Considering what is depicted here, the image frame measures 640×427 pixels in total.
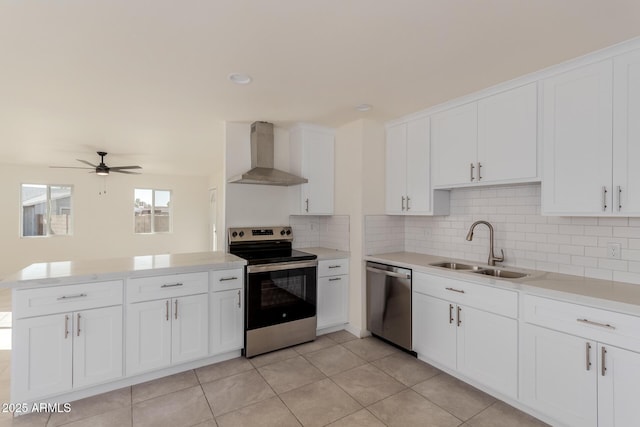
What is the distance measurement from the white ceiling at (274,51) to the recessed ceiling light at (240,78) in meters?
0.06

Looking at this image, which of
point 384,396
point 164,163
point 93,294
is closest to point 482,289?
point 384,396

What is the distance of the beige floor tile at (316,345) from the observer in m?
3.11

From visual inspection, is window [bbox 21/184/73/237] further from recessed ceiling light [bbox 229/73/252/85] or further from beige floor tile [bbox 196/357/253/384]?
recessed ceiling light [bbox 229/73/252/85]

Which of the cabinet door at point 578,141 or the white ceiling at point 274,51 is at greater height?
the white ceiling at point 274,51

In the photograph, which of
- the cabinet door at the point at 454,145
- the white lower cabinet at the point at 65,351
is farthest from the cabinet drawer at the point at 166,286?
the cabinet door at the point at 454,145

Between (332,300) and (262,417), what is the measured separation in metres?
1.55

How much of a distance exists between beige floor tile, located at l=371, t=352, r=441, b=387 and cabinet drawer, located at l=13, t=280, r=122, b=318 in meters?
2.30

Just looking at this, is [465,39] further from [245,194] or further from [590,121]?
[245,194]

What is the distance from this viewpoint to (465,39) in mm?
1812

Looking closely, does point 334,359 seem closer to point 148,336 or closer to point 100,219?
point 148,336

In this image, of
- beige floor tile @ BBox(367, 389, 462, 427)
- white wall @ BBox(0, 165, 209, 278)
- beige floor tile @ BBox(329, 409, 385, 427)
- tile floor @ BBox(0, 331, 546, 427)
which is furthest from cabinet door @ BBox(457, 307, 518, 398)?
white wall @ BBox(0, 165, 209, 278)

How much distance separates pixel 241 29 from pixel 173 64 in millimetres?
698

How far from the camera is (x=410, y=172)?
331 cm

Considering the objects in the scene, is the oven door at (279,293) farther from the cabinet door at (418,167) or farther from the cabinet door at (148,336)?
the cabinet door at (418,167)
